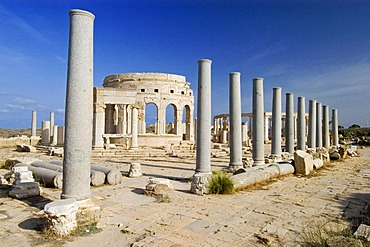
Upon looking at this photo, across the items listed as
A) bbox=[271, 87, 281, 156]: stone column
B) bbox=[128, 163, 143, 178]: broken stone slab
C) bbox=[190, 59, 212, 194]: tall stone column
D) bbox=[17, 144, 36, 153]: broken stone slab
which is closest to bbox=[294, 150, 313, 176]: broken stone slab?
bbox=[271, 87, 281, 156]: stone column

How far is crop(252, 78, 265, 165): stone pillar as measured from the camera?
12789 mm

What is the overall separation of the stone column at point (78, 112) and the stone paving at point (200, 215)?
879 mm

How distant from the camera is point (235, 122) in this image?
11398mm

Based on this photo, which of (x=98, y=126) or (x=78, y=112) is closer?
(x=78, y=112)

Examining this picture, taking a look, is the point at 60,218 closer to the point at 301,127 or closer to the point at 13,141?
the point at 301,127

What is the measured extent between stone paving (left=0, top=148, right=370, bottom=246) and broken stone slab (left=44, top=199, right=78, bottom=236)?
0.81 feet

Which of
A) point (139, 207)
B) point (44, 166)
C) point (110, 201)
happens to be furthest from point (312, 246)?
point (44, 166)

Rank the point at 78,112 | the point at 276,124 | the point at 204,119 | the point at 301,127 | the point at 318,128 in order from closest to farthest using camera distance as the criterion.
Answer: the point at 78,112
the point at 204,119
the point at 276,124
the point at 301,127
the point at 318,128

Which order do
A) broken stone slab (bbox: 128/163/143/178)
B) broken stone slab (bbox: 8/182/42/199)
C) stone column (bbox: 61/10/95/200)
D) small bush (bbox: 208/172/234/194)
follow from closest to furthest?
stone column (bbox: 61/10/95/200) < broken stone slab (bbox: 8/182/42/199) < small bush (bbox: 208/172/234/194) < broken stone slab (bbox: 128/163/143/178)

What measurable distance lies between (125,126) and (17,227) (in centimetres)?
2145

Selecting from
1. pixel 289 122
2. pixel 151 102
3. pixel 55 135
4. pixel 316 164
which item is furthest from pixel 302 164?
pixel 55 135

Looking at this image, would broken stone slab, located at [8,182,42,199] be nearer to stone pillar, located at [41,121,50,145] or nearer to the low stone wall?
the low stone wall

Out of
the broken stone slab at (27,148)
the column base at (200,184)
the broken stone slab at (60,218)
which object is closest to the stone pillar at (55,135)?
the broken stone slab at (27,148)

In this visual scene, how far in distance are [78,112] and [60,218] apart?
2.03 metres
